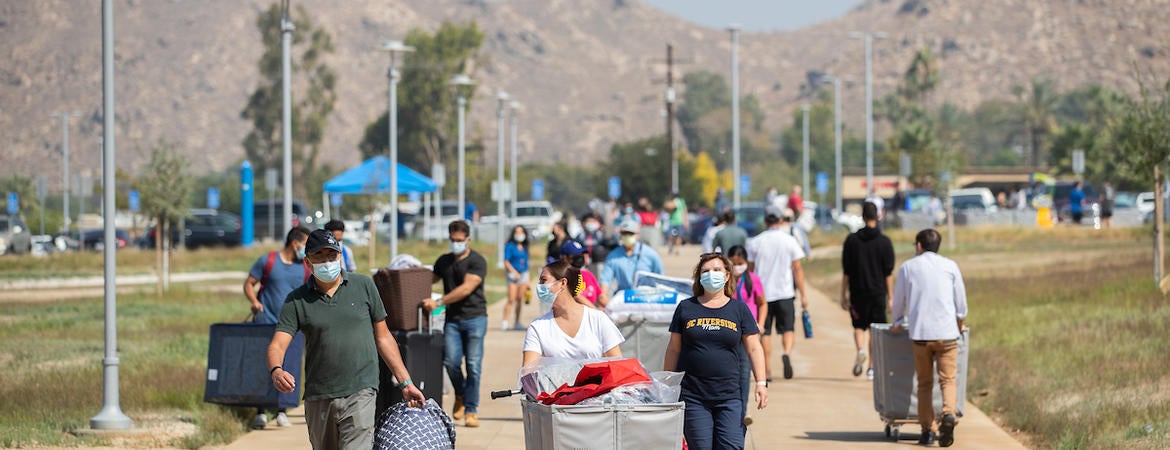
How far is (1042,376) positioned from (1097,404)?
234 cm

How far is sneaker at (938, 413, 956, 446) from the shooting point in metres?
12.2

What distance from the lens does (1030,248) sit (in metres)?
41.9

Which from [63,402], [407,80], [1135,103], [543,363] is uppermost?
[407,80]

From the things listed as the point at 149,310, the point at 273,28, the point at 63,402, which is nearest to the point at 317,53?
the point at 273,28

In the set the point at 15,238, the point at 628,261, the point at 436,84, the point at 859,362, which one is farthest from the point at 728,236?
the point at 436,84

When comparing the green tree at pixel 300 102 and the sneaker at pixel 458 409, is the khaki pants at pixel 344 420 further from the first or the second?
the green tree at pixel 300 102

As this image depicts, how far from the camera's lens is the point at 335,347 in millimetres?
8195

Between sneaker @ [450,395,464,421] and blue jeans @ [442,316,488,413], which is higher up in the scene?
blue jeans @ [442,316,488,413]

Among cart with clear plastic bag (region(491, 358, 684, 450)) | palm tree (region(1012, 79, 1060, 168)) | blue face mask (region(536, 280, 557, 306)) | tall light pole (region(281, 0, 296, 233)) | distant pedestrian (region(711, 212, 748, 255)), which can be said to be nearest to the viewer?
cart with clear plastic bag (region(491, 358, 684, 450))

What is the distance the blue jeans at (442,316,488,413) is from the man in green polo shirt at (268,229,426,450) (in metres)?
5.10

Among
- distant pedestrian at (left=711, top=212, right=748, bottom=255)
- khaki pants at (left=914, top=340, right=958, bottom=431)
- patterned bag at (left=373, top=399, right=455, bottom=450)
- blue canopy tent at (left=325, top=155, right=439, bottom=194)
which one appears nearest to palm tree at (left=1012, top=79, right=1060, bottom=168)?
blue canopy tent at (left=325, top=155, right=439, bottom=194)

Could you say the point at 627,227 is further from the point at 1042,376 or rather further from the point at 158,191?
the point at 158,191

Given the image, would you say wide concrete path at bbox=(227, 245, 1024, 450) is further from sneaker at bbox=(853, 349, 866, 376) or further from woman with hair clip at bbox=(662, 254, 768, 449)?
woman with hair clip at bbox=(662, 254, 768, 449)

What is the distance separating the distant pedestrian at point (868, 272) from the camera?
1617 centimetres
